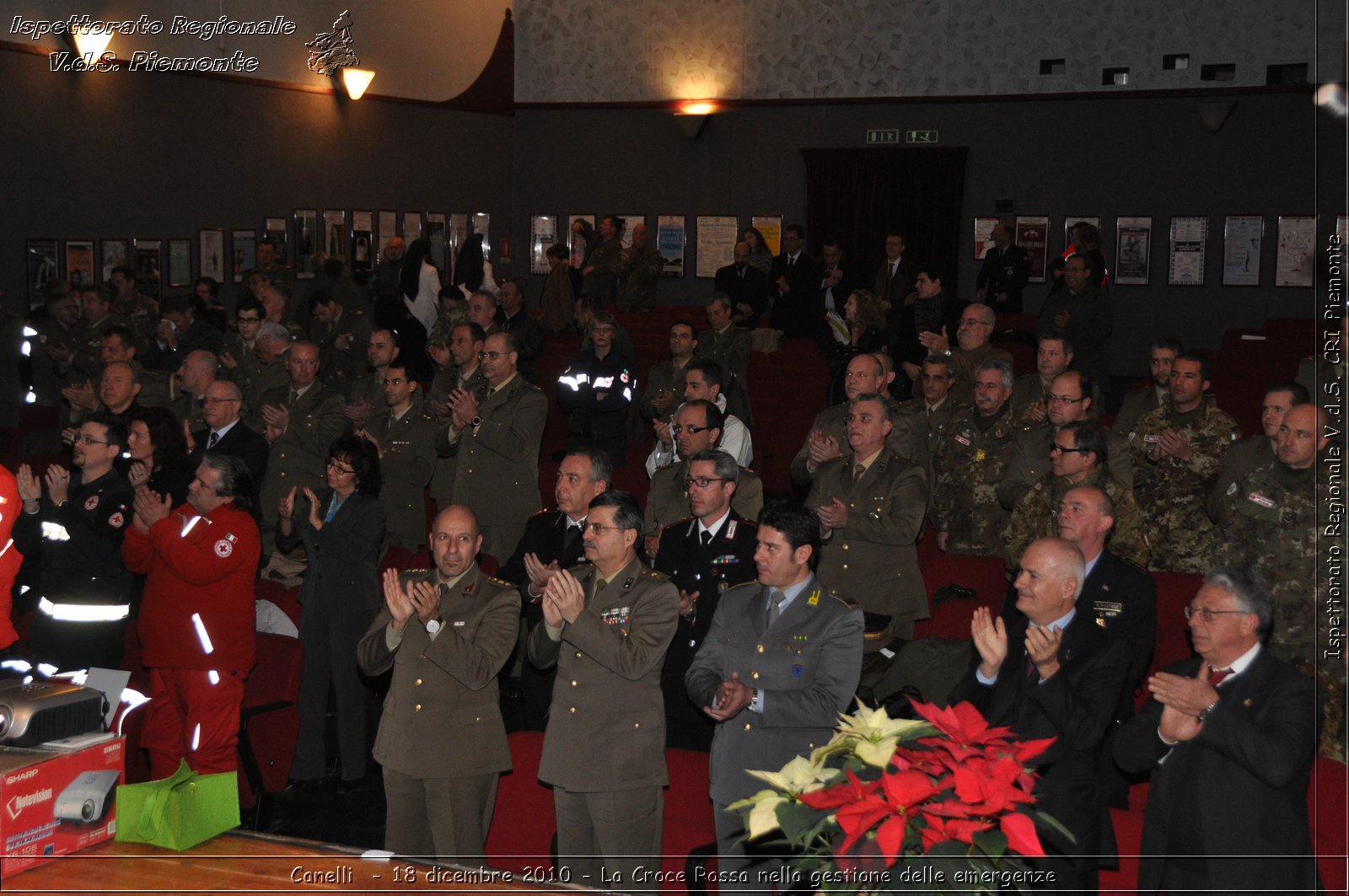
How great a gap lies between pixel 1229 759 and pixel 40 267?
12.4m

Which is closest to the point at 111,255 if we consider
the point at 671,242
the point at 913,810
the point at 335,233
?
the point at 335,233

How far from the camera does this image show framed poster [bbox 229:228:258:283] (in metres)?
15.0

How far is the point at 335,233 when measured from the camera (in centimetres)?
1655

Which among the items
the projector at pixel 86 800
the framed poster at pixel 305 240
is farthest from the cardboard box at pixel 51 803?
the framed poster at pixel 305 240

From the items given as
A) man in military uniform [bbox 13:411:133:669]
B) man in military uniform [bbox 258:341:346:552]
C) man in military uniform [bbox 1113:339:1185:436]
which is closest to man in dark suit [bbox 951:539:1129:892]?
man in military uniform [bbox 1113:339:1185:436]

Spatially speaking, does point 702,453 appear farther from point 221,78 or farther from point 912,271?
point 221,78

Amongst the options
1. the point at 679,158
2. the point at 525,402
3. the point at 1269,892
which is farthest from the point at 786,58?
the point at 1269,892

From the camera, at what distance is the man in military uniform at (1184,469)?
6.62m

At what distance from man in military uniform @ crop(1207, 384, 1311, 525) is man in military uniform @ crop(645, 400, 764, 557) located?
210 cm

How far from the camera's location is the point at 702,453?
5.20m

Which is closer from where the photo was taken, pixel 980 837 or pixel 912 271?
pixel 980 837

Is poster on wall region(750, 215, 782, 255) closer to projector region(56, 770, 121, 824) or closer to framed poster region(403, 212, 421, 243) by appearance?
framed poster region(403, 212, 421, 243)

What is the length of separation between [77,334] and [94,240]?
3.24 m

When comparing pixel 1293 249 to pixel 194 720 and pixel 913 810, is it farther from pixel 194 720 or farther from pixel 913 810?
pixel 913 810
